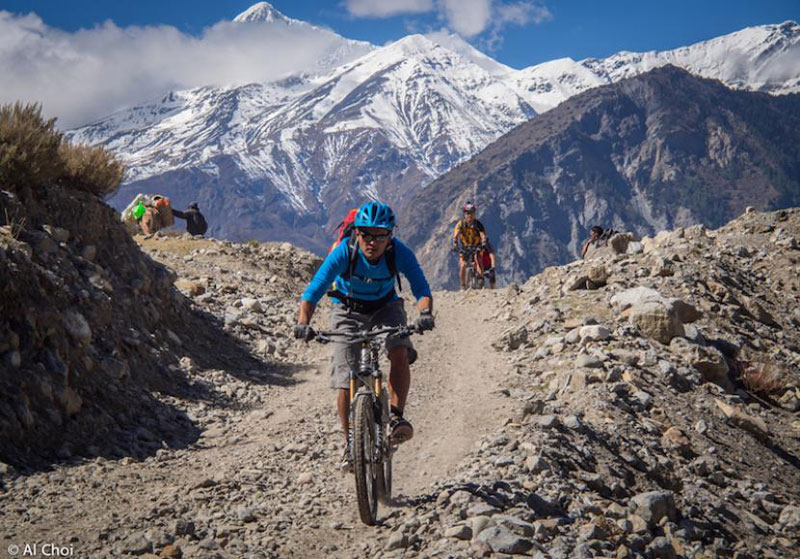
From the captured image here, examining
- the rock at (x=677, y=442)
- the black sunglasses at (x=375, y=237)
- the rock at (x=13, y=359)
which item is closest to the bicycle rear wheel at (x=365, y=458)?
the black sunglasses at (x=375, y=237)

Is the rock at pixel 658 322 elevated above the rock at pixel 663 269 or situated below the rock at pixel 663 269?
below

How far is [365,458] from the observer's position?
6.41 meters

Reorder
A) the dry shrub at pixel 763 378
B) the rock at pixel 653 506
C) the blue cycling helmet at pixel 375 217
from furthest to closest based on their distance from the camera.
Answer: the dry shrub at pixel 763 378
the rock at pixel 653 506
the blue cycling helmet at pixel 375 217

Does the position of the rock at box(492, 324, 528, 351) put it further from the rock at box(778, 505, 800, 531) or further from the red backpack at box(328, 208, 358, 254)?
A: the red backpack at box(328, 208, 358, 254)

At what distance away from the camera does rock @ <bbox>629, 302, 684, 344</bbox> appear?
1257cm

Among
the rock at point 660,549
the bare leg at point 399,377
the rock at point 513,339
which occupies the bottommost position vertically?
the rock at point 660,549

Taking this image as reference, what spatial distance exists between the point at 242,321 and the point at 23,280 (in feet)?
23.4

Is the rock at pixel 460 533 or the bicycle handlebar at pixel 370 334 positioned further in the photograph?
the bicycle handlebar at pixel 370 334

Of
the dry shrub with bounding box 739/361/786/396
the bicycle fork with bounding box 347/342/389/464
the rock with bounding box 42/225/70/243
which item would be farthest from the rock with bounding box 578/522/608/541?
the rock with bounding box 42/225/70/243

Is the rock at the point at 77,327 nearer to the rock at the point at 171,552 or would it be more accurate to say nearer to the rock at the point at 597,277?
the rock at the point at 171,552

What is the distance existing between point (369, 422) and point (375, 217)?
191 cm

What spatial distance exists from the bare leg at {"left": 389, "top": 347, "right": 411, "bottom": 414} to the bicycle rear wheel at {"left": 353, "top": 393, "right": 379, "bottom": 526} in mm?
534

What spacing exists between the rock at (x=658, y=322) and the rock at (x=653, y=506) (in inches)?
213

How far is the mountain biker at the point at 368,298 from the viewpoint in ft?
22.8
